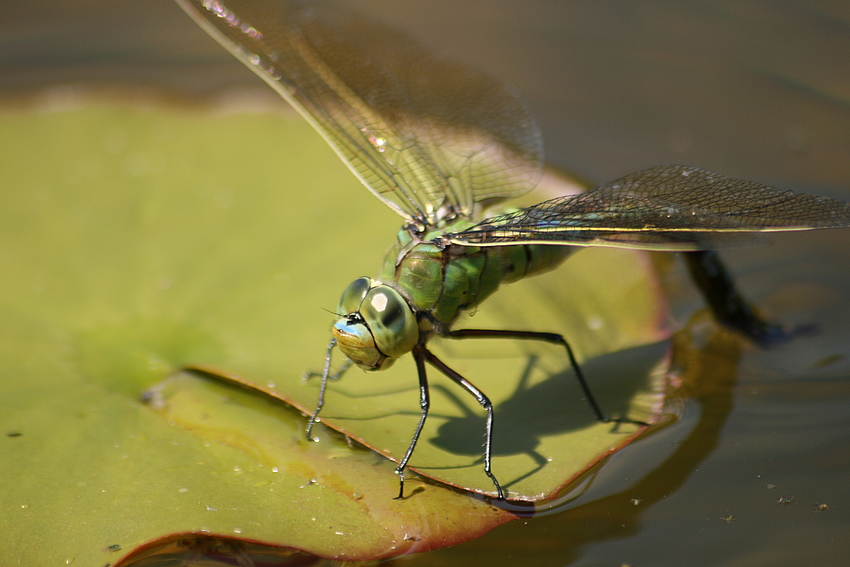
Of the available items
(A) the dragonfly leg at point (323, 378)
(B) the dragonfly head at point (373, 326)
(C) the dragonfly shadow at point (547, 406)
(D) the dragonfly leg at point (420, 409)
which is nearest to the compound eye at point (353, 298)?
(B) the dragonfly head at point (373, 326)

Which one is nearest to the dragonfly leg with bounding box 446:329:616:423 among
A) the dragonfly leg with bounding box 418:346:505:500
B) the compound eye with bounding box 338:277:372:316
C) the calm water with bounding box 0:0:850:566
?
the dragonfly leg with bounding box 418:346:505:500

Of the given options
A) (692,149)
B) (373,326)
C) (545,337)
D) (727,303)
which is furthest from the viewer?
(692,149)

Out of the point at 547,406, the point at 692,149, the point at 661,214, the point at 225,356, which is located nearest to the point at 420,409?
the point at 547,406

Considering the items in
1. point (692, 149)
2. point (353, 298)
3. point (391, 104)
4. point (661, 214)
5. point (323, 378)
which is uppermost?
point (391, 104)

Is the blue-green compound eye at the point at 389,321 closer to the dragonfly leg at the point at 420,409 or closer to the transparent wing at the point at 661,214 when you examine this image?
the dragonfly leg at the point at 420,409

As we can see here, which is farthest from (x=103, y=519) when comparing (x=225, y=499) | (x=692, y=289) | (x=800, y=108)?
(x=800, y=108)

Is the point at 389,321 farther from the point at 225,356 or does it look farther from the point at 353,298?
the point at 225,356

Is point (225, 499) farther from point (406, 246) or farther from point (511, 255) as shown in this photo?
point (511, 255)
